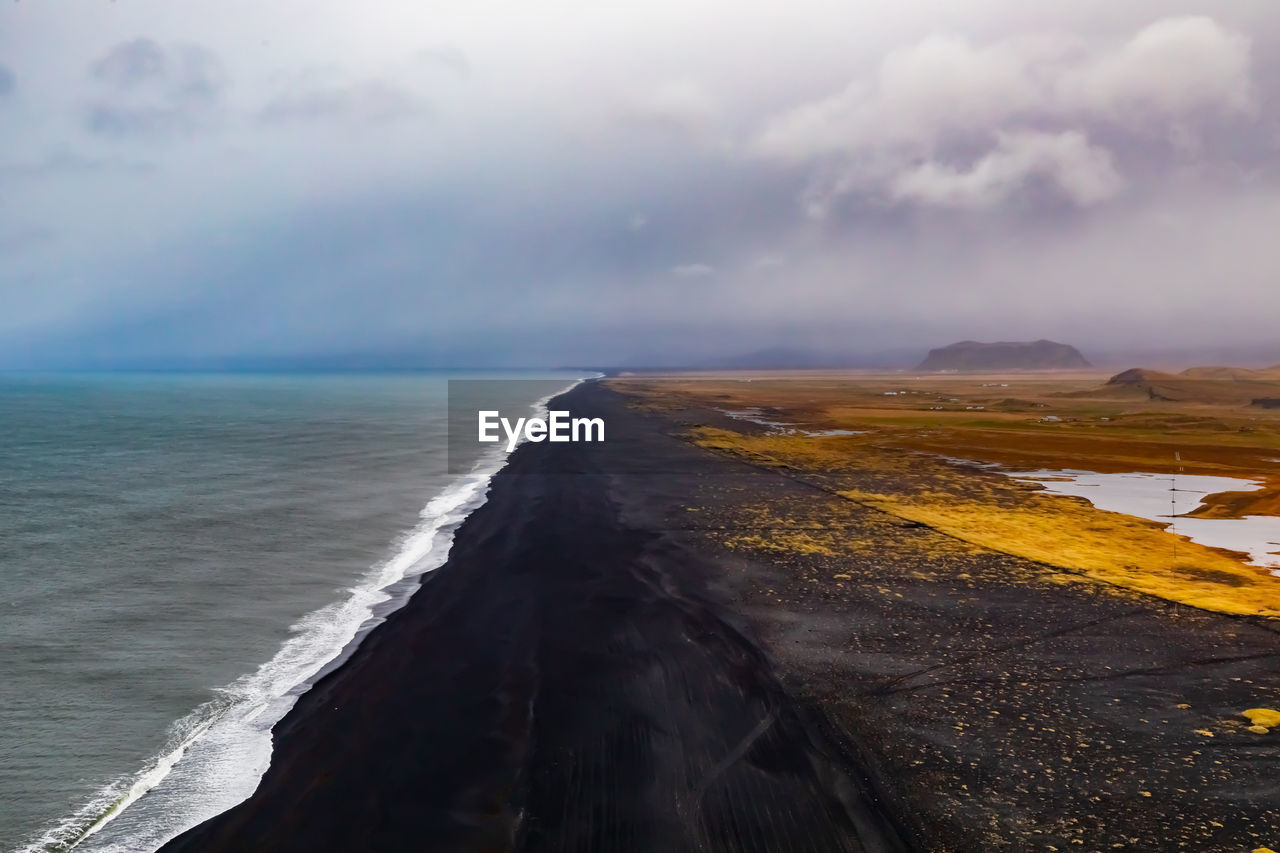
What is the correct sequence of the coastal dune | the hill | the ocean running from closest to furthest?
the coastal dune
the ocean
the hill

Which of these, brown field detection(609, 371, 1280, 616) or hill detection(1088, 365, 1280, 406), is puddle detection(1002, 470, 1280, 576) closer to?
brown field detection(609, 371, 1280, 616)

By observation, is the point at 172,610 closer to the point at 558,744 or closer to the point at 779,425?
the point at 558,744

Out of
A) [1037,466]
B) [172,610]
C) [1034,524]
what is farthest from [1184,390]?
[172,610]

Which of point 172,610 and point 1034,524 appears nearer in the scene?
point 172,610

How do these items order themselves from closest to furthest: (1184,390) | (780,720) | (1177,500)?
(780,720), (1177,500), (1184,390)

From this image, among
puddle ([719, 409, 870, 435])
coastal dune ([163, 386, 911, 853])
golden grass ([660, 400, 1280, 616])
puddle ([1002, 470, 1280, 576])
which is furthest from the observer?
puddle ([719, 409, 870, 435])

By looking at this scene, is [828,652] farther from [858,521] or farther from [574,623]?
[858,521]

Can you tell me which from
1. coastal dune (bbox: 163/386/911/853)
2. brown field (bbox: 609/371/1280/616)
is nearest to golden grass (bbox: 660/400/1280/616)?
brown field (bbox: 609/371/1280/616)

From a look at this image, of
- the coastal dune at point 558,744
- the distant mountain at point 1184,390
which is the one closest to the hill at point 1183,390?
the distant mountain at point 1184,390
